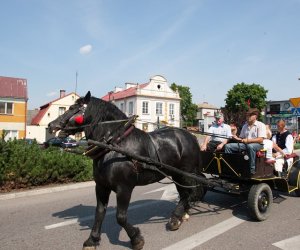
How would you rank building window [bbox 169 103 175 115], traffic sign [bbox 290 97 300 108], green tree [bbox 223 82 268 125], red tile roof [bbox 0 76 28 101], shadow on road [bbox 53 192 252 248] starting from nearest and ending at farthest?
shadow on road [bbox 53 192 252 248]
traffic sign [bbox 290 97 300 108]
red tile roof [bbox 0 76 28 101]
building window [bbox 169 103 175 115]
green tree [bbox 223 82 268 125]

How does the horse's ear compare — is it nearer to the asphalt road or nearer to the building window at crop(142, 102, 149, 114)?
the asphalt road

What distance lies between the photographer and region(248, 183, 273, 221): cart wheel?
18.0 feet

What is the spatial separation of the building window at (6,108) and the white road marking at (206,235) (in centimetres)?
3398

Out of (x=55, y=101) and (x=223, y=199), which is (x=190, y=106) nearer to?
(x=55, y=101)

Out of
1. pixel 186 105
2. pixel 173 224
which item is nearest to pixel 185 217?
pixel 173 224

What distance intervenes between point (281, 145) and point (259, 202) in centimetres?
269

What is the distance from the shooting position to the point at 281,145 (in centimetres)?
785

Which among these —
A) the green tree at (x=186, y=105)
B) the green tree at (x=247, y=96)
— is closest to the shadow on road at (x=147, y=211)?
the green tree at (x=247, y=96)

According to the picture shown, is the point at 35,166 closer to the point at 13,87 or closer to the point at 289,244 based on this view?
the point at 289,244

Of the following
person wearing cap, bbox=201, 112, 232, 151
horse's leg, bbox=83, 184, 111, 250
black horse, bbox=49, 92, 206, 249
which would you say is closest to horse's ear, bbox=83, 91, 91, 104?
black horse, bbox=49, 92, 206, 249

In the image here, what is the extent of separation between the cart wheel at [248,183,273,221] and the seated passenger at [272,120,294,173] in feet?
3.24

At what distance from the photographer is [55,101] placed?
4534 cm

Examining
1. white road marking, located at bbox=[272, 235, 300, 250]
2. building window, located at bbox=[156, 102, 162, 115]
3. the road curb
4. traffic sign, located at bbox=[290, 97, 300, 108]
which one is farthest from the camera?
building window, located at bbox=[156, 102, 162, 115]

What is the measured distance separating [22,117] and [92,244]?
113 ft
